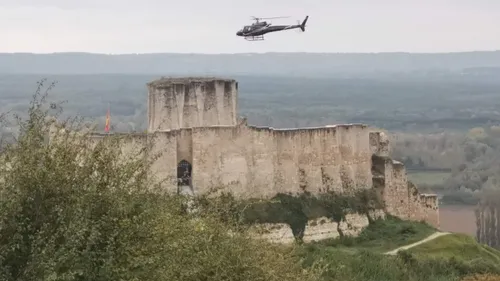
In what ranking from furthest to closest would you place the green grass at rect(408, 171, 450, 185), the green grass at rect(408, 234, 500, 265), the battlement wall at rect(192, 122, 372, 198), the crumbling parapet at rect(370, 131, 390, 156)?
1. the green grass at rect(408, 171, 450, 185)
2. the crumbling parapet at rect(370, 131, 390, 156)
3. the green grass at rect(408, 234, 500, 265)
4. the battlement wall at rect(192, 122, 372, 198)

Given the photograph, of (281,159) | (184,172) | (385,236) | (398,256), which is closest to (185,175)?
(184,172)

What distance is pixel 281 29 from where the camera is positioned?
39.2m

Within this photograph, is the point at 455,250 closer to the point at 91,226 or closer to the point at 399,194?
the point at 399,194

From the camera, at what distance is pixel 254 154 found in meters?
32.0

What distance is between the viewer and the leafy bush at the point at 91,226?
13.7m

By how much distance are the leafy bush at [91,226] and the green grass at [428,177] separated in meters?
77.3

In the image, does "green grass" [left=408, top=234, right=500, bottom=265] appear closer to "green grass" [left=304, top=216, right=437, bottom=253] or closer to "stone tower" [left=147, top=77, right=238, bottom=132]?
"green grass" [left=304, top=216, right=437, bottom=253]

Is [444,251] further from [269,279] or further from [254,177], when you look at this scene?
[269,279]

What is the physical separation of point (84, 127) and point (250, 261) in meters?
5.33

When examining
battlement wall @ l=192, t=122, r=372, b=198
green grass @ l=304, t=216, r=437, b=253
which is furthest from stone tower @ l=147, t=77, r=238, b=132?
green grass @ l=304, t=216, r=437, b=253

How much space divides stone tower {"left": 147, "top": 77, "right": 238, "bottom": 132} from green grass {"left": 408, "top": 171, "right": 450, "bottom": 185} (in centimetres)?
5891

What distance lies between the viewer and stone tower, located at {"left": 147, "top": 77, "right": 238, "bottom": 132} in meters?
34.2

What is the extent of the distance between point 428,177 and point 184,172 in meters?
71.2

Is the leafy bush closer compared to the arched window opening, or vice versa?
the leafy bush
